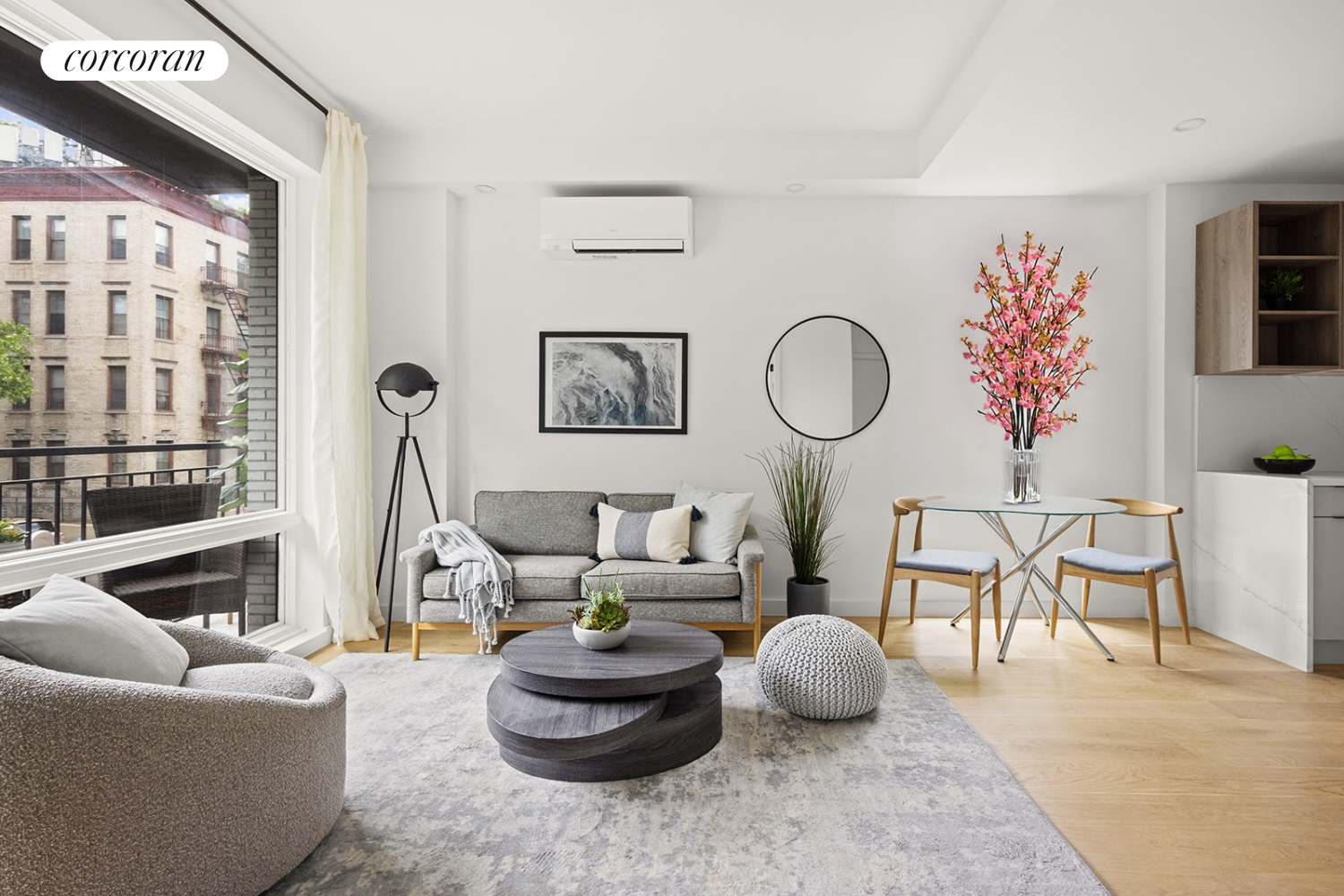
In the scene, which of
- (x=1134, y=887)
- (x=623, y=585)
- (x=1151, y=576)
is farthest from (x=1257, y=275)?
(x=623, y=585)

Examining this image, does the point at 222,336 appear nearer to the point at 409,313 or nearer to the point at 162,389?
the point at 162,389

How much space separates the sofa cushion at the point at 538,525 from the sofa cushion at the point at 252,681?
2035mm

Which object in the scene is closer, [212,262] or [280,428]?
[212,262]

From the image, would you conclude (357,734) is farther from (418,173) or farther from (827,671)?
(418,173)

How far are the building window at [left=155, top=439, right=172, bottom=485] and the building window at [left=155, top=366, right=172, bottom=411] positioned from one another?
145mm

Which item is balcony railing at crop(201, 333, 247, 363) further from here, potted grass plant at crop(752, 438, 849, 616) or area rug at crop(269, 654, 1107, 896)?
potted grass plant at crop(752, 438, 849, 616)

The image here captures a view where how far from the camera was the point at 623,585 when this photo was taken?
3600 millimetres

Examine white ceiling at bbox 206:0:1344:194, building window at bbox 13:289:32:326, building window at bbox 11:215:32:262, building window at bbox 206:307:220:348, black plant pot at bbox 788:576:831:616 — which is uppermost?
white ceiling at bbox 206:0:1344:194

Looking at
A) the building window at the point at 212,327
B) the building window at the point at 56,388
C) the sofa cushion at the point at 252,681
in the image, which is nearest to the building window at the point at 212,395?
the building window at the point at 212,327

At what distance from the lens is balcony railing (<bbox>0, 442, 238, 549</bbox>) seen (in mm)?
2354

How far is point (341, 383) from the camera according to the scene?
383 cm

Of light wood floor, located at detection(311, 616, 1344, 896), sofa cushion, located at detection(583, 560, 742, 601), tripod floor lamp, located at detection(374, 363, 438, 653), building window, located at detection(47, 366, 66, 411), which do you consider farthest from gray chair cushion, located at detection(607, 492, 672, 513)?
building window, located at detection(47, 366, 66, 411)

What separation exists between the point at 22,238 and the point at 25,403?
54cm

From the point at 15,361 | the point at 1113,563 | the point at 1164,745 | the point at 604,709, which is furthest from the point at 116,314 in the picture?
the point at 1113,563
